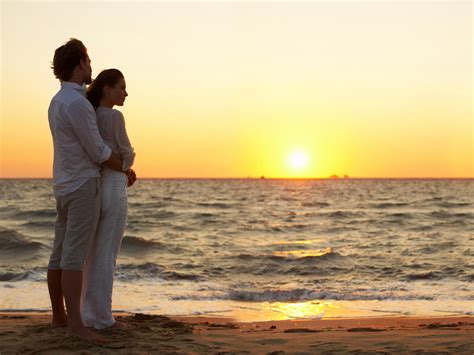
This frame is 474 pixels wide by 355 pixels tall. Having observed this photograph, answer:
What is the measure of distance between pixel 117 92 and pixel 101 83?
0.44 feet

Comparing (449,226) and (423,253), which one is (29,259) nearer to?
(423,253)

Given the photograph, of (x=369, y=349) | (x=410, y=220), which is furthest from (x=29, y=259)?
(x=410, y=220)

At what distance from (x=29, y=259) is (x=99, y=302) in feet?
33.9

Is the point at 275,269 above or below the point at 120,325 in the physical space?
below

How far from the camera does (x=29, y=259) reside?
47.1ft

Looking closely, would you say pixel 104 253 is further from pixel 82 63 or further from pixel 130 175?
pixel 82 63

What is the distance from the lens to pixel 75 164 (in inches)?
175

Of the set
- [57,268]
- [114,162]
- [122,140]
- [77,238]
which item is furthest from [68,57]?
[57,268]

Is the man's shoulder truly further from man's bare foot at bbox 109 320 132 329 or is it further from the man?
man's bare foot at bbox 109 320 132 329

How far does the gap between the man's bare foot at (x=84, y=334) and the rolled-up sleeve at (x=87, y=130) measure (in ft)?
3.99

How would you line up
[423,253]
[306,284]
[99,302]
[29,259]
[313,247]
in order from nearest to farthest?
[99,302], [306,284], [29,259], [423,253], [313,247]

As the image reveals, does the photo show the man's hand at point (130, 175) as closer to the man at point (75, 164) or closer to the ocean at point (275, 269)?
the man at point (75, 164)

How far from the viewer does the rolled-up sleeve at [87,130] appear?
4375 millimetres

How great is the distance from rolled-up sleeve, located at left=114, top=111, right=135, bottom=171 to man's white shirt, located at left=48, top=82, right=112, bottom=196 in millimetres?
199
